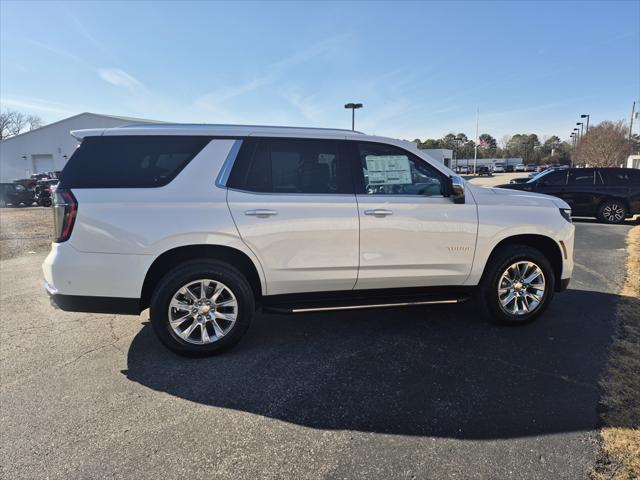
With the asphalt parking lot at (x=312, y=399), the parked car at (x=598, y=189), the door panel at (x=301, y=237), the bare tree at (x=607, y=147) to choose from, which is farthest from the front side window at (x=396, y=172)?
the bare tree at (x=607, y=147)

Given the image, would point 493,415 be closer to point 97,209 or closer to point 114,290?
point 114,290

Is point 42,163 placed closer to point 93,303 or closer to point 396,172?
point 93,303

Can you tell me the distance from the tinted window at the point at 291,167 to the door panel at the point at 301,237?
0.11 metres

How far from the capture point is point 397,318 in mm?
4758

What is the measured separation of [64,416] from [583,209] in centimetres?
1439

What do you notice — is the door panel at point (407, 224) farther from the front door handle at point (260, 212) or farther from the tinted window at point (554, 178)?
the tinted window at point (554, 178)

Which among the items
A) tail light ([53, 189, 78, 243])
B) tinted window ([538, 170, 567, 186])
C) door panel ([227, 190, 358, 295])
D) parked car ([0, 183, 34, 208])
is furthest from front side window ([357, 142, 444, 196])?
parked car ([0, 183, 34, 208])

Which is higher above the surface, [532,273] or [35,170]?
[35,170]

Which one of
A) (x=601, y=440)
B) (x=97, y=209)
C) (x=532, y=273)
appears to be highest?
(x=97, y=209)

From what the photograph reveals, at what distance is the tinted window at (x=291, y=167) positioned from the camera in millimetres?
3799

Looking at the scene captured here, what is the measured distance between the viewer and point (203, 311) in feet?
12.2

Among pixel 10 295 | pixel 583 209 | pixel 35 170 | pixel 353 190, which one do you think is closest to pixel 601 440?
pixel 353 190

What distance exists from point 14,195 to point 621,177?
2794 cm

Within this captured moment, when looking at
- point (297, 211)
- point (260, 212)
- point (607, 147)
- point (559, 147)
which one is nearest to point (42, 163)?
point (260, 212)
